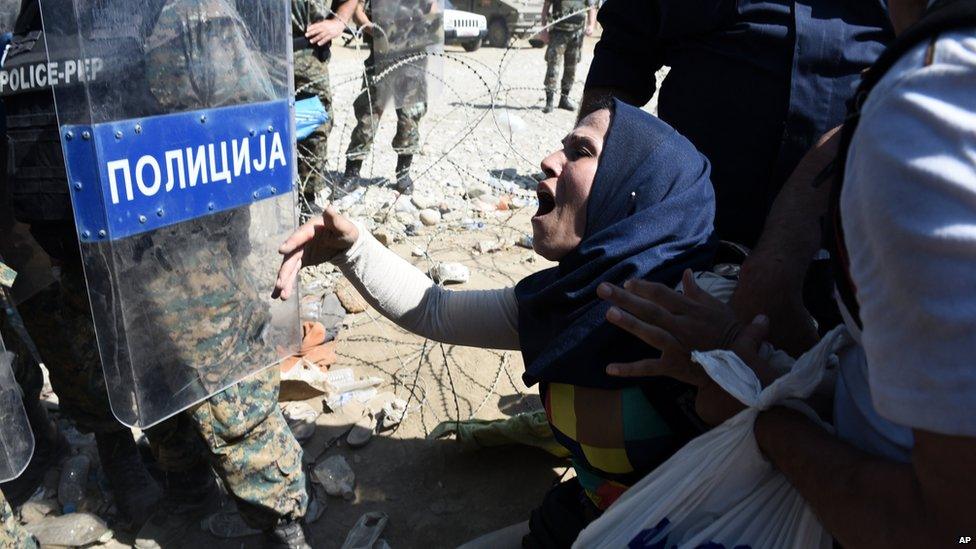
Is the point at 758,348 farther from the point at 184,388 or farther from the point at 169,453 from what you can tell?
the point at 169,453

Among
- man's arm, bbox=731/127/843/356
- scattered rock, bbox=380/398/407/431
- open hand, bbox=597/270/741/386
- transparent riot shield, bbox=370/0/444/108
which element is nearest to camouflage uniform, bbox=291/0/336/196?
transparent riot shield, bbox=370/0/444/108

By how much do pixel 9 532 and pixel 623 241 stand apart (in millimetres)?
1964

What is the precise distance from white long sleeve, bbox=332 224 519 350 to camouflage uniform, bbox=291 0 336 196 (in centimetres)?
338

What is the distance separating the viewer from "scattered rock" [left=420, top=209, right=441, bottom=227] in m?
5.68

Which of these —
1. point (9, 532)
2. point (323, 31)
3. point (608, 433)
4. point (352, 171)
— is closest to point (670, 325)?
point (608, 433)

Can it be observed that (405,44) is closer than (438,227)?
No

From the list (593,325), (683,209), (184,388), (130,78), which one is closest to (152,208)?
(130,78)

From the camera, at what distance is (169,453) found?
8.77 ft

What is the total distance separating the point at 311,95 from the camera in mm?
5523

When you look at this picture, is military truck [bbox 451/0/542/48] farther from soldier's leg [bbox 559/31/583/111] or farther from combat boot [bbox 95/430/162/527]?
combat boot [bbox 95/430/162/527]

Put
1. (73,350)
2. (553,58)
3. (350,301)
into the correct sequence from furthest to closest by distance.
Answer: (553,58) → (350,301) → (73,350)

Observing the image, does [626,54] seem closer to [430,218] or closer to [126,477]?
[126,477]

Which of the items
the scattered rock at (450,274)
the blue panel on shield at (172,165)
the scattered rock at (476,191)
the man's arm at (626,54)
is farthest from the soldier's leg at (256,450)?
the scattered rock at (476,191)

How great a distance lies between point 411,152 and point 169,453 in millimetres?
4317
